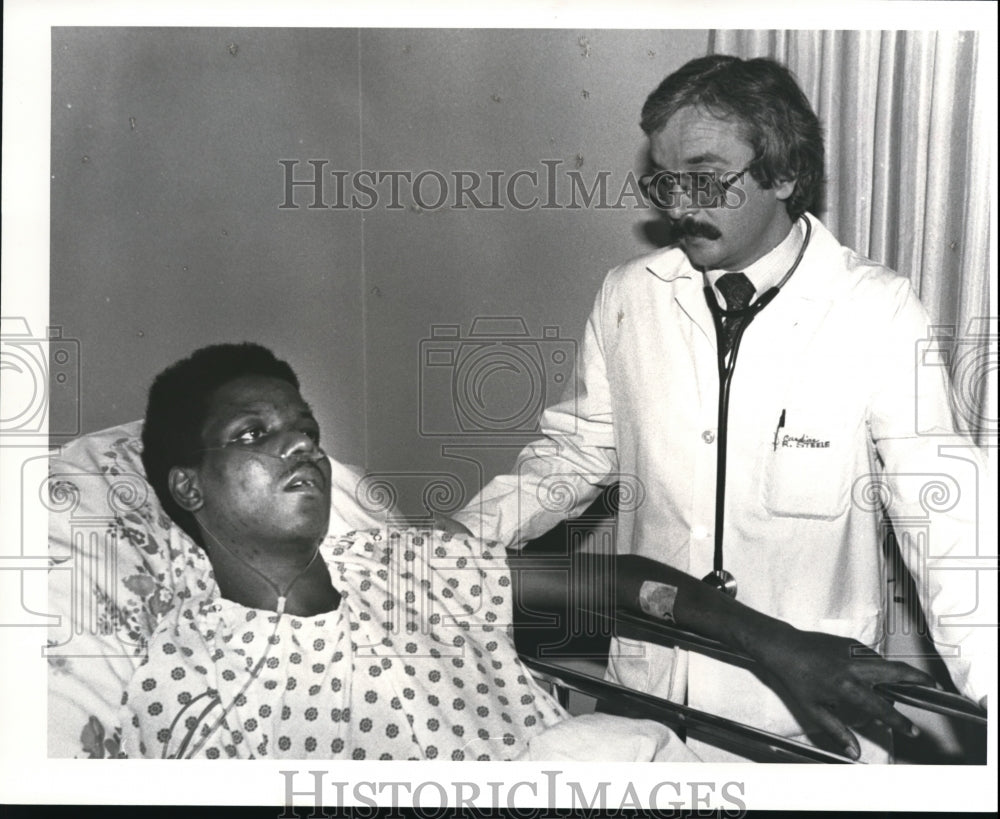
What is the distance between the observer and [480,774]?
7.68ft

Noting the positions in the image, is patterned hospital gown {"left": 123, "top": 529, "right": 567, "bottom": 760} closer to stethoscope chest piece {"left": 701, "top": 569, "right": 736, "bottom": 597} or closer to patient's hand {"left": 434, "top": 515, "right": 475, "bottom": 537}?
patient's hand {"left": 434, "top": 515, "right": 475, "bottom": 537}

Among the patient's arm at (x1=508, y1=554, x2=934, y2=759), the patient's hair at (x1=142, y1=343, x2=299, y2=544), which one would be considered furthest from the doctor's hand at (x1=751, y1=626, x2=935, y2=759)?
the patient's hair at (x1=142, y1=343, x2=299, y2=544)

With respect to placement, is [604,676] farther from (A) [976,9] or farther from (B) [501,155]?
(A) [976,9]

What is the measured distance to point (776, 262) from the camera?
2.30 metres

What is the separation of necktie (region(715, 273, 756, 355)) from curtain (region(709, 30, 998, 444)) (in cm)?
22

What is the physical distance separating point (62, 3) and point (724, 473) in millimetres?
1691

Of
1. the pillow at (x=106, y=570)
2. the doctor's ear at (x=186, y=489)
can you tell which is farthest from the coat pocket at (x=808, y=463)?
the doctor's ear at (x=186, y=489)

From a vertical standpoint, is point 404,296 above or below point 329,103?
below

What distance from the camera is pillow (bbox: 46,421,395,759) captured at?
229 cm

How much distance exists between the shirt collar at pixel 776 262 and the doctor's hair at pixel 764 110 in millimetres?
47

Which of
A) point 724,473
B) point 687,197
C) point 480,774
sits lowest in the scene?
point 480,774

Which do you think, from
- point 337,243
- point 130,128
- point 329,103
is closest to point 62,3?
point 130,128

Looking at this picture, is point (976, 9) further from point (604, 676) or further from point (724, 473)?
point (604, 676)

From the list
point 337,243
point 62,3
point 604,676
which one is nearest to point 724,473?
point 604,676
